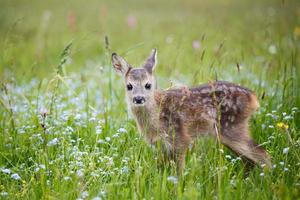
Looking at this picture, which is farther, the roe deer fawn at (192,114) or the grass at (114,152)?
the roe deer fawn at (192,114)

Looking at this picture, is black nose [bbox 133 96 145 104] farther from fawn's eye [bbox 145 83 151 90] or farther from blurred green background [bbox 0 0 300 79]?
blurred green background [bbox 0 0 300 79]

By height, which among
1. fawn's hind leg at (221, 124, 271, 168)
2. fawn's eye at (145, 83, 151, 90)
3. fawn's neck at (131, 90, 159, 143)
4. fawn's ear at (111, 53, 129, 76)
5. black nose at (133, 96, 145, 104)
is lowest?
fawn's hind leg at (221, 124, 271, 168)

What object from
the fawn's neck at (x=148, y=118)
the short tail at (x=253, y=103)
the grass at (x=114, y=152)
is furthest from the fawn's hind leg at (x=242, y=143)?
the fawn's neck at (x=148, y=118)

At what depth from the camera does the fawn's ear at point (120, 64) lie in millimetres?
6447

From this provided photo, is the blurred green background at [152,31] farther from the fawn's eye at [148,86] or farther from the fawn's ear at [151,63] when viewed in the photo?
the fawn's eye at [148,86]

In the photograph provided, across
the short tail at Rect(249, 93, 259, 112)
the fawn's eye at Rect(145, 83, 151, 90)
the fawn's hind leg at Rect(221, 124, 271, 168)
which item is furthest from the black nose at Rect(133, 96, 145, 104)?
the short tail at Rect(249, 93, 259, 112)

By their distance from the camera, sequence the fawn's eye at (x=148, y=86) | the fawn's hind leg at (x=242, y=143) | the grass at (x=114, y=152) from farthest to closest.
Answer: the fawn's eye at (x=148, y=86)
the fawn's hind leg at (x=242, y=143)
the grass at (x=114, y=152)

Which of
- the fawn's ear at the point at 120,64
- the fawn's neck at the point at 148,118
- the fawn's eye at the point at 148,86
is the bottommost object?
the fawn's neck at the point at 148,118

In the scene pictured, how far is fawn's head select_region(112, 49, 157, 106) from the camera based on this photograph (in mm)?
6093

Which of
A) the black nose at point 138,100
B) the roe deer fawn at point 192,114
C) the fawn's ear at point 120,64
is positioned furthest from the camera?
the fawn's ear at point 120,64

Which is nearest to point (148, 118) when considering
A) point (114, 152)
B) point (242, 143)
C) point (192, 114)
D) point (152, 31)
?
point (192, 114)

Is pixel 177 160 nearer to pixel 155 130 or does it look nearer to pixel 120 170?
pixel 155 130

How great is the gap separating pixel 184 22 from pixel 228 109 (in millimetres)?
11959

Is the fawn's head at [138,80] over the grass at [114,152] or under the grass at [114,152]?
over
